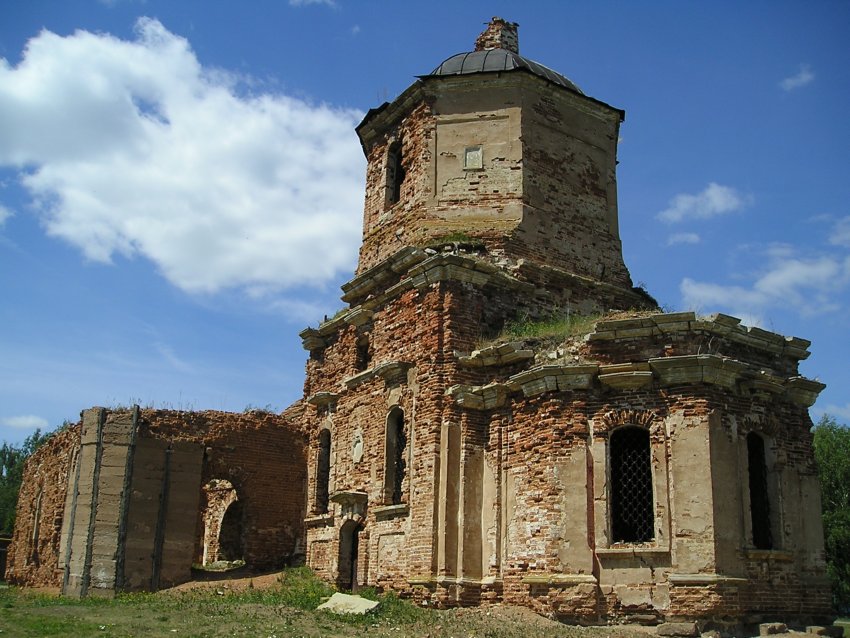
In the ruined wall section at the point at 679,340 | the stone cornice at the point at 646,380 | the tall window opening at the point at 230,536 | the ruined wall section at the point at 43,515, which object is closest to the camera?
the stone cornice at the point at 646,380

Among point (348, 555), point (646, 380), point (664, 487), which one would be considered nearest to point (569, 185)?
point (646, 380)

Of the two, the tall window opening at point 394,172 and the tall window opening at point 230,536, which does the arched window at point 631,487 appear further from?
the tall window opening at point 230,536

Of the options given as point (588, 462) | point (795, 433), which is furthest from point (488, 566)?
point (795, 433)

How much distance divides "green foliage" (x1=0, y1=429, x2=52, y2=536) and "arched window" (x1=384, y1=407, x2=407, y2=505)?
29.9 meters

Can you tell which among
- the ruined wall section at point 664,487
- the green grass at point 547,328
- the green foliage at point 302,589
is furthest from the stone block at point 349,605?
the green grass at point 547,328

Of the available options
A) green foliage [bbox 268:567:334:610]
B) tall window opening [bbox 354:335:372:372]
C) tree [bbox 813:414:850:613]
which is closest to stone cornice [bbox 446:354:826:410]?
tall window opening [bbox 354:335:372:372]

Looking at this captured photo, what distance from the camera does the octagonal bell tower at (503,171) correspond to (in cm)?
1580

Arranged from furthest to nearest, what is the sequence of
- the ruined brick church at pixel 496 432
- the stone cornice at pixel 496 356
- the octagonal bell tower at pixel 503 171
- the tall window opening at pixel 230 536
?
the tall window opening at pixel 230 536 → the octagonal bell tower at pixel 503 171 → the stone cornice at pixel 496 356 → the ruined brick church at pixel 496 432

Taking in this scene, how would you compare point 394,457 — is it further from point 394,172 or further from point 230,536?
point 230,536

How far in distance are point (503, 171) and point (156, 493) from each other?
9457mm

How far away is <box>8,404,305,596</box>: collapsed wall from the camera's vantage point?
16.1m

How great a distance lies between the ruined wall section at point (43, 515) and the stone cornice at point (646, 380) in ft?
30.7

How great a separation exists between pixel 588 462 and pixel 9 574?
18.3 meters

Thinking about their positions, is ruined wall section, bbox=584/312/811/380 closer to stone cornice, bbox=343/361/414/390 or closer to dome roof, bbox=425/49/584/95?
stone cornice, bbox=343/361/414/390
